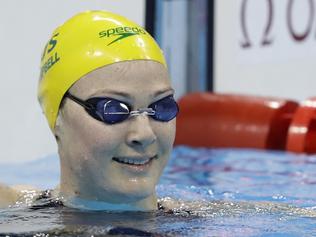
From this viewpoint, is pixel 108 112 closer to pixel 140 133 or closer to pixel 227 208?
pixel 140 133

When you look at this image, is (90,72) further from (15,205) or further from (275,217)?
(275,217)

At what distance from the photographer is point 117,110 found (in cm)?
202

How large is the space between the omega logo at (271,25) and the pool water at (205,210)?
1844 mm

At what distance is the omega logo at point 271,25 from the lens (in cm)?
586

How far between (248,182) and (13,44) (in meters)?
1.40

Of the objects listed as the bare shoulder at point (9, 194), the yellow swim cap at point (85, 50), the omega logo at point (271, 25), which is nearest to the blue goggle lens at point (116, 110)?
the yellow swim cap at point (85, 50)

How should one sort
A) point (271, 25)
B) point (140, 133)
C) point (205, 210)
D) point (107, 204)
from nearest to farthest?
1. point (140, 133)
2. point (107, 204)
3. point (205, 210)
4. point (271, 25)

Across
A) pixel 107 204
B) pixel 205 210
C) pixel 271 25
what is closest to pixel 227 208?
pixel 205 210

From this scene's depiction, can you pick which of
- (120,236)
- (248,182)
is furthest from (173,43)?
(120,236)

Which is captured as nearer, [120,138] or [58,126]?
[120,138]

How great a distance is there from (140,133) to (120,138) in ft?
0.17

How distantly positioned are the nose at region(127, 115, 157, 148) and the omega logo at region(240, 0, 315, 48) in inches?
158

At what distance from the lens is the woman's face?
6.62 ft

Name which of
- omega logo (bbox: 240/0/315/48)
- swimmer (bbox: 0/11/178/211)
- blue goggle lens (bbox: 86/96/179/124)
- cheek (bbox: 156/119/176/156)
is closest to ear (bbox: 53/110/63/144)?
swimmer (bbox: 0/11/178/211)
